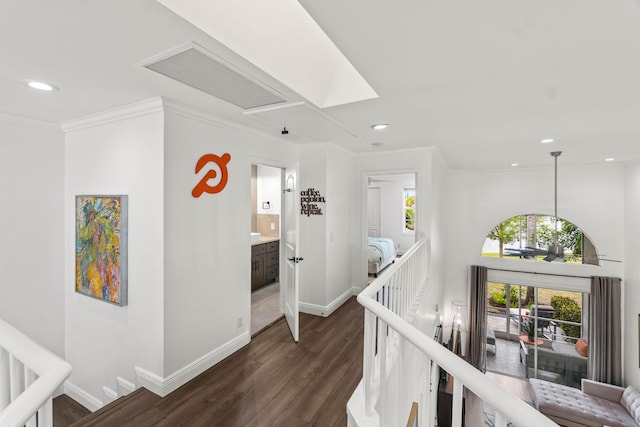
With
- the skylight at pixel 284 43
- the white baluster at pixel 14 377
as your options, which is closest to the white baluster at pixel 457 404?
the white baluster at pixel 14 377

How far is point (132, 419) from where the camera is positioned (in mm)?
2094

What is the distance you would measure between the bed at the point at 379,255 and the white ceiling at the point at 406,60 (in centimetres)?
377

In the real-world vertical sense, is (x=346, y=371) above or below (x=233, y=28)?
below

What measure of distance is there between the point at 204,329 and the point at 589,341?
7.82 meters

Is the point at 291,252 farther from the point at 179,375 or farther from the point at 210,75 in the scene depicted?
the point at 210,75

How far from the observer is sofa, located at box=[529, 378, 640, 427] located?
4844mm

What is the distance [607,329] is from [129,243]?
8.47 m

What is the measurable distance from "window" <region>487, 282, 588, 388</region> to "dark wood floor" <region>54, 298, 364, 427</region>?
5846 millimetres

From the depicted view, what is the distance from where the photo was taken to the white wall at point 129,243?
92.7 inches

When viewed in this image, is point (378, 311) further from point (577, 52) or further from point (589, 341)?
point (589, 341)

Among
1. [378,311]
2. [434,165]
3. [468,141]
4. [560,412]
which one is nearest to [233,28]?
[378,311]

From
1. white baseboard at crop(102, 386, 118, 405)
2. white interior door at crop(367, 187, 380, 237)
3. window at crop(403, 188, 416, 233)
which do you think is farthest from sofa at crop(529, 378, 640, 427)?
white baseboard at crop(102, 386, 118, 405)

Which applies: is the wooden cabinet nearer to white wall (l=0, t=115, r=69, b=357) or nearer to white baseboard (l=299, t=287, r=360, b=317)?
white baseboard (l=299, t=287, r=360, b=317)

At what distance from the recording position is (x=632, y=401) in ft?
16.2
